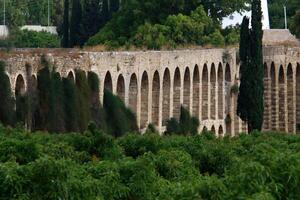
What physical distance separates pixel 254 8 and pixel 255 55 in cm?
234

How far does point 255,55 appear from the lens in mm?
53500

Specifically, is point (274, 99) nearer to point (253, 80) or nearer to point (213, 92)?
point (213, 92)

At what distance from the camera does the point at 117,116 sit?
43156mm

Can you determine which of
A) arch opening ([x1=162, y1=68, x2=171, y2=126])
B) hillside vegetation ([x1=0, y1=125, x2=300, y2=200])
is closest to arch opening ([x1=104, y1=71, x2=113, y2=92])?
arch opening ([x1=162, y1=68, x2=171, y2=126])

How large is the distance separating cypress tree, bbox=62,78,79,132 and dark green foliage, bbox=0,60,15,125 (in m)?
3.09

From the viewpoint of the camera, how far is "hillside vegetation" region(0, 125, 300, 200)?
61.9 feet

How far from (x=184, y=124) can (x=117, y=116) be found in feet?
26.4

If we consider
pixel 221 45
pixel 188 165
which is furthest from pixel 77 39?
pixel 188 165

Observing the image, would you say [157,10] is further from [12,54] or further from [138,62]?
[12,54]

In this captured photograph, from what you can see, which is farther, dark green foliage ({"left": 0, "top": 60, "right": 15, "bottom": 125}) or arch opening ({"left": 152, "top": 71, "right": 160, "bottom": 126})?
arch opening ({"left": 152, "top": 71, "right": 160, "bottom": 126})

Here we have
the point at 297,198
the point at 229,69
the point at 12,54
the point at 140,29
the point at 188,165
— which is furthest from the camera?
the point at 140,29

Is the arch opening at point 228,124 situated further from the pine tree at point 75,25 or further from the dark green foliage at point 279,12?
the dark green foliage at point 279,12

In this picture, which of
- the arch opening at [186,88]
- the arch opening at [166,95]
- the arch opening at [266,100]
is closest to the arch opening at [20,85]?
the arch opening at [166,95]

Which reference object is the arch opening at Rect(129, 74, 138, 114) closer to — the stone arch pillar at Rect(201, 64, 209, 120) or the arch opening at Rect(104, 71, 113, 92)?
the arch opening at Rect(104, 71, 113, 92)
